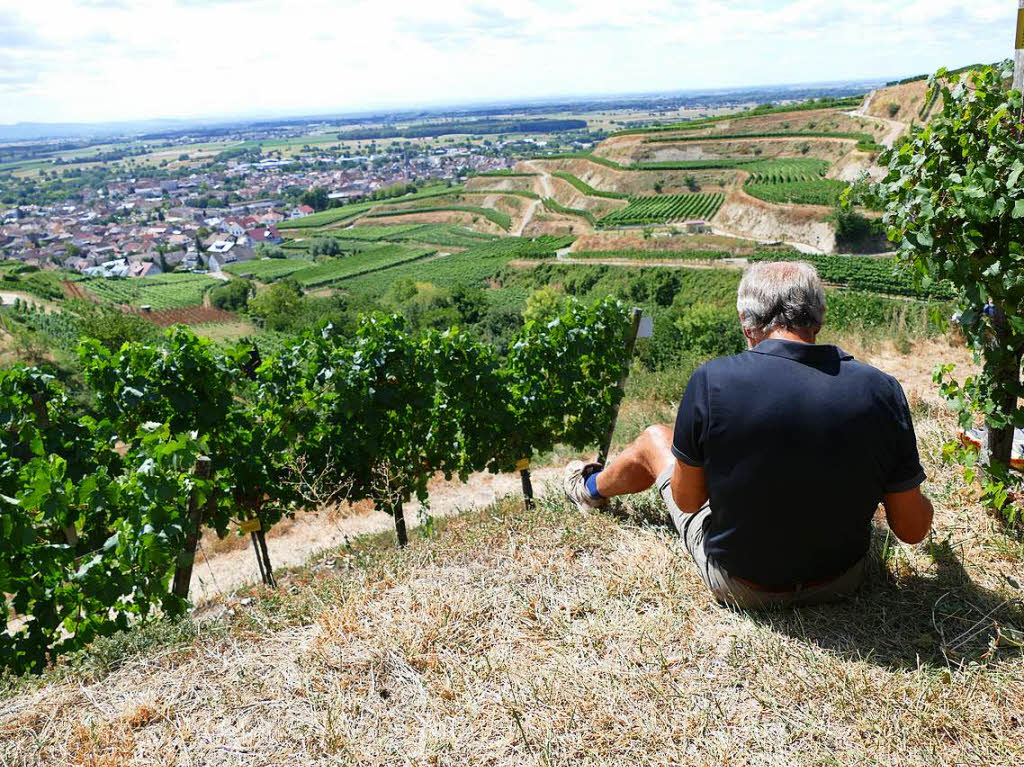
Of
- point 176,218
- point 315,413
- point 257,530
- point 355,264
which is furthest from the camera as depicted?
point 176,218

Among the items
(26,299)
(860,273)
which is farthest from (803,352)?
(26,299)

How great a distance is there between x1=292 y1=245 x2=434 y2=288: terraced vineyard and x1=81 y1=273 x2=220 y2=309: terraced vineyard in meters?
12.1

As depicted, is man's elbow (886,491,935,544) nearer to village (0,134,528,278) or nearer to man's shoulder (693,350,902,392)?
man's shoulder (693,350,902,392)

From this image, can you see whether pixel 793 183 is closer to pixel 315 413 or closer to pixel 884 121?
pixel 884 121

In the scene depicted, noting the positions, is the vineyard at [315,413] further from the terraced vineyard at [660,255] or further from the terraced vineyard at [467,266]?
the terraced vineyard at [467,266]

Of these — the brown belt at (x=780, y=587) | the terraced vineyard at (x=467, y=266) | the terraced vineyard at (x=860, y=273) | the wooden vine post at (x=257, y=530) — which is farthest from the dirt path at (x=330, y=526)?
the terraced vineyard at (x=467, y=266)

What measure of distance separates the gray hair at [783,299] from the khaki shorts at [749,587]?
87 centimetres

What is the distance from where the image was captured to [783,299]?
2537 millimetres

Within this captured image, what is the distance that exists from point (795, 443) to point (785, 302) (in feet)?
1.83

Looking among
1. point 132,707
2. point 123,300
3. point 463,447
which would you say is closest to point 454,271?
point 123,300

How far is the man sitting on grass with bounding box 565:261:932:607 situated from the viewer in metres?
2.35

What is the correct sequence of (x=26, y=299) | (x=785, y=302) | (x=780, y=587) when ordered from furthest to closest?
(x=26, y=299), (x=780, y=587), (x=785, y=302)

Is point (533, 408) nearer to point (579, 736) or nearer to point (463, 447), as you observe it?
point (463, 447)

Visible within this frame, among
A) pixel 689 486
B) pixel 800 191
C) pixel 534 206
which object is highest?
pixel 689 486
